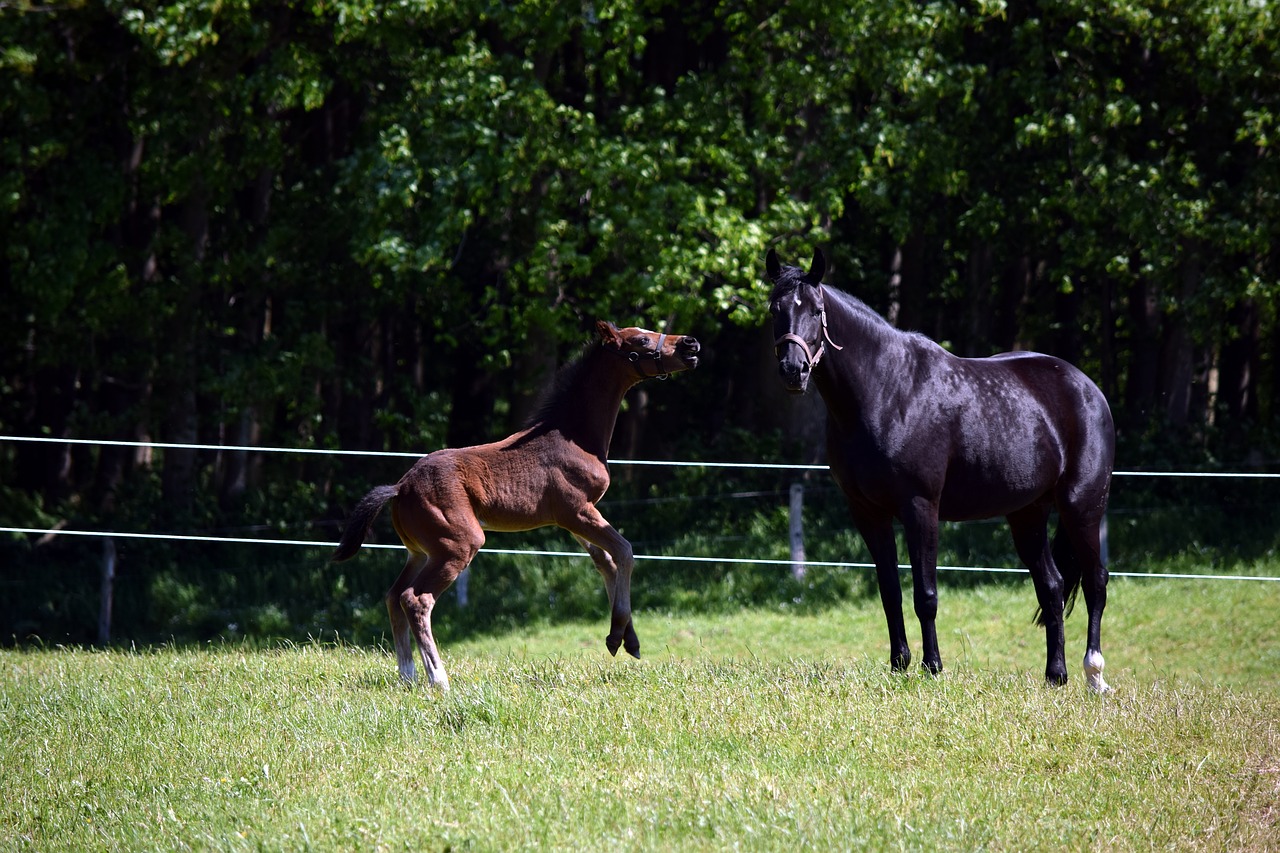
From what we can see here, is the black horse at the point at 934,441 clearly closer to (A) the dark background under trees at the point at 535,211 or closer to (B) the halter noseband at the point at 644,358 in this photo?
(B) the halter noseband at the point at 644,358

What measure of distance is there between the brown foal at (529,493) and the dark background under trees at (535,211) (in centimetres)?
627

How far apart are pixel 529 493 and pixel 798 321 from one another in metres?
1.91

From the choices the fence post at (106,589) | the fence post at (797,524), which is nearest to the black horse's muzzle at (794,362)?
the fence post at (797,524)

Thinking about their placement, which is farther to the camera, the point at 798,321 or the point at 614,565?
the point at 614,565

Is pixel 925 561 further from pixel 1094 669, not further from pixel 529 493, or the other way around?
pixel 529 493

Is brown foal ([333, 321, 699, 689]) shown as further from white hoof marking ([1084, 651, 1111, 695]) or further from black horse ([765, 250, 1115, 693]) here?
white hoof marking ([1084, 651, 1111, 695])

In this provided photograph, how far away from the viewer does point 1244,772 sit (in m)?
5.80

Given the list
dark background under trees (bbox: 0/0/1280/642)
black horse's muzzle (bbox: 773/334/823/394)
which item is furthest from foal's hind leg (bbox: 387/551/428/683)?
dark background under trees (bbox: 0/0/1280/642)

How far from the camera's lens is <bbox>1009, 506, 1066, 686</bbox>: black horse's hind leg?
7.90 metres

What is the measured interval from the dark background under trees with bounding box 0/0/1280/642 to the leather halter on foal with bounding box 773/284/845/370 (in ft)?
22.5

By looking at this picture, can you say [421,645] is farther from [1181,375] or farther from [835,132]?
[1181,375]

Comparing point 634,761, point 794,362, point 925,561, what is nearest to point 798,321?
point 794,362

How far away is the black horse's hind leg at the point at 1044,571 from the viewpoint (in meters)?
7.90

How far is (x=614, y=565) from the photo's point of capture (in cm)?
782
